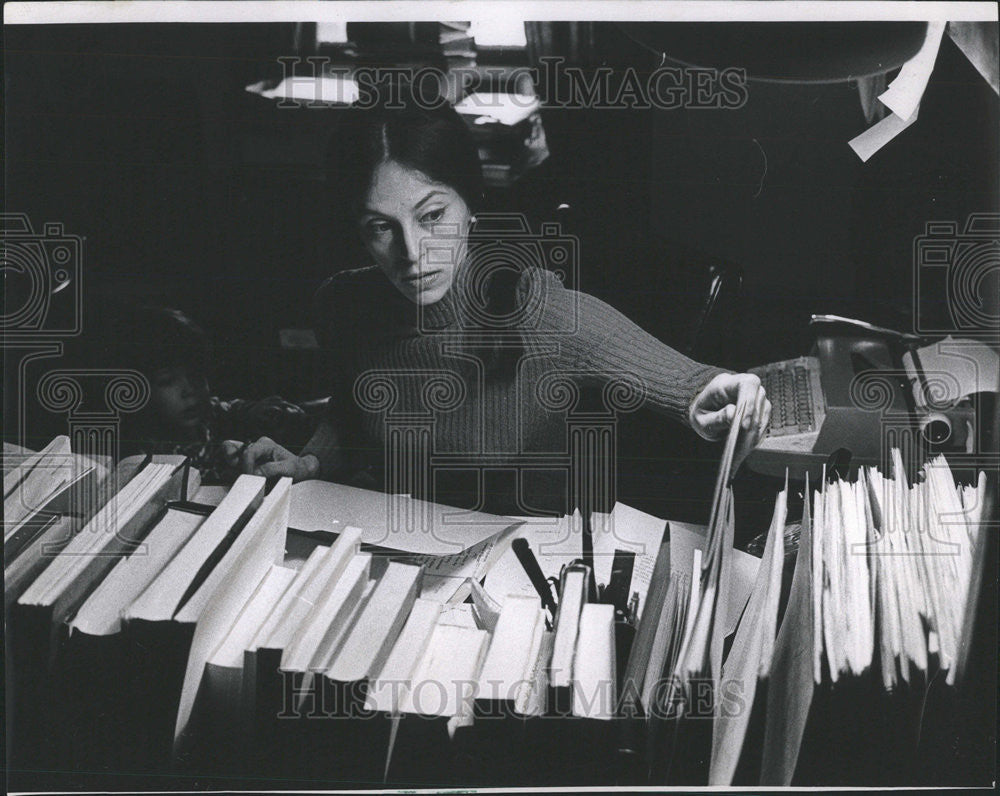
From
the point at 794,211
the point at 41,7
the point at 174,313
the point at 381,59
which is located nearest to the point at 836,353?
the point at 794,211

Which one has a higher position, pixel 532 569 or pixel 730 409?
pixel 730 409

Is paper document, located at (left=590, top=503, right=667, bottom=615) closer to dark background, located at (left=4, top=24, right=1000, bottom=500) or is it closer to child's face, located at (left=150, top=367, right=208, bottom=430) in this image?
dark background, located at (left=4, top=24, right=1000, bottom=500)

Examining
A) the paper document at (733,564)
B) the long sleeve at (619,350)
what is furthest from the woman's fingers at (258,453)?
the paper document at (733,564)

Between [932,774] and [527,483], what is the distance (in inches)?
34.7

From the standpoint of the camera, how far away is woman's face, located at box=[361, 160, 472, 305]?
1.55 meters

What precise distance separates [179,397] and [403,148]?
1.90 feet

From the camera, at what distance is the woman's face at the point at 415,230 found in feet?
5.09

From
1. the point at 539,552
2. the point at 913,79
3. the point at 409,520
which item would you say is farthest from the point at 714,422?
the point at 913,79

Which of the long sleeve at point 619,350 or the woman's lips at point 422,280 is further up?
the woman's lips at point 422,280

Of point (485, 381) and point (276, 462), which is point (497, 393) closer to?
point (485, 381)

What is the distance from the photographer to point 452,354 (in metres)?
1.58

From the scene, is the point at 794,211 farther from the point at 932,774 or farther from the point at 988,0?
the point at 932,774

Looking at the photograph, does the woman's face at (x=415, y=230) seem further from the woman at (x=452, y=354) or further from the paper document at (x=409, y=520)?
the paper document at (x=409, y=520)

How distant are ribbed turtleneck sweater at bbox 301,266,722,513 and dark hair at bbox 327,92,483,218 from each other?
15cm
